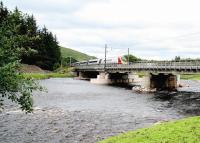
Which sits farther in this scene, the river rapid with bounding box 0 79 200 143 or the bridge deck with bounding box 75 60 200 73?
the bridge deck with bounding box 75 60 200 73

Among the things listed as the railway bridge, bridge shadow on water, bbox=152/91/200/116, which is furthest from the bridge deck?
bridge shadow on water, bbox=152/91/200/116

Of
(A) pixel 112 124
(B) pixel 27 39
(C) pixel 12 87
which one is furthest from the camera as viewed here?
(A) pixel 112 124

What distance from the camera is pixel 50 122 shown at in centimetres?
3878

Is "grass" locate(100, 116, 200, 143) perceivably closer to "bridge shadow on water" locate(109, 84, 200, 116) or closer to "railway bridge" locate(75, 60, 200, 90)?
"bridge shadow on water" locate(109, 84, 200, 116)

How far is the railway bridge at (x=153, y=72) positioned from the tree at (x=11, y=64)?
60899 millimetres

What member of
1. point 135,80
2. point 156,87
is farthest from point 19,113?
point 135,80

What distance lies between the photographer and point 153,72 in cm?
9725

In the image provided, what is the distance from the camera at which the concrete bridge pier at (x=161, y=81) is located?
97.5m

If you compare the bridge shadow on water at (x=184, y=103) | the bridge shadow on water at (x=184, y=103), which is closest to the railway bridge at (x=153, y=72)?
the bridge shadow on water at (x=184, y=103)

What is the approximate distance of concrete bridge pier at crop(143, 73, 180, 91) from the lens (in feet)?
320

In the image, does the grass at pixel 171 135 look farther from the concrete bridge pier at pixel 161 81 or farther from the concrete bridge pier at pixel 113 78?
the concrete bridge pier at pixel 113 78

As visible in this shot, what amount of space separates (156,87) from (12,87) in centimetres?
8389

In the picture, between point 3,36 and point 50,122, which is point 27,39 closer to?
point 3,36

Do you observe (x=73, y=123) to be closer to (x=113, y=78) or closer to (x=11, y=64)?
(x=11, y=64)
